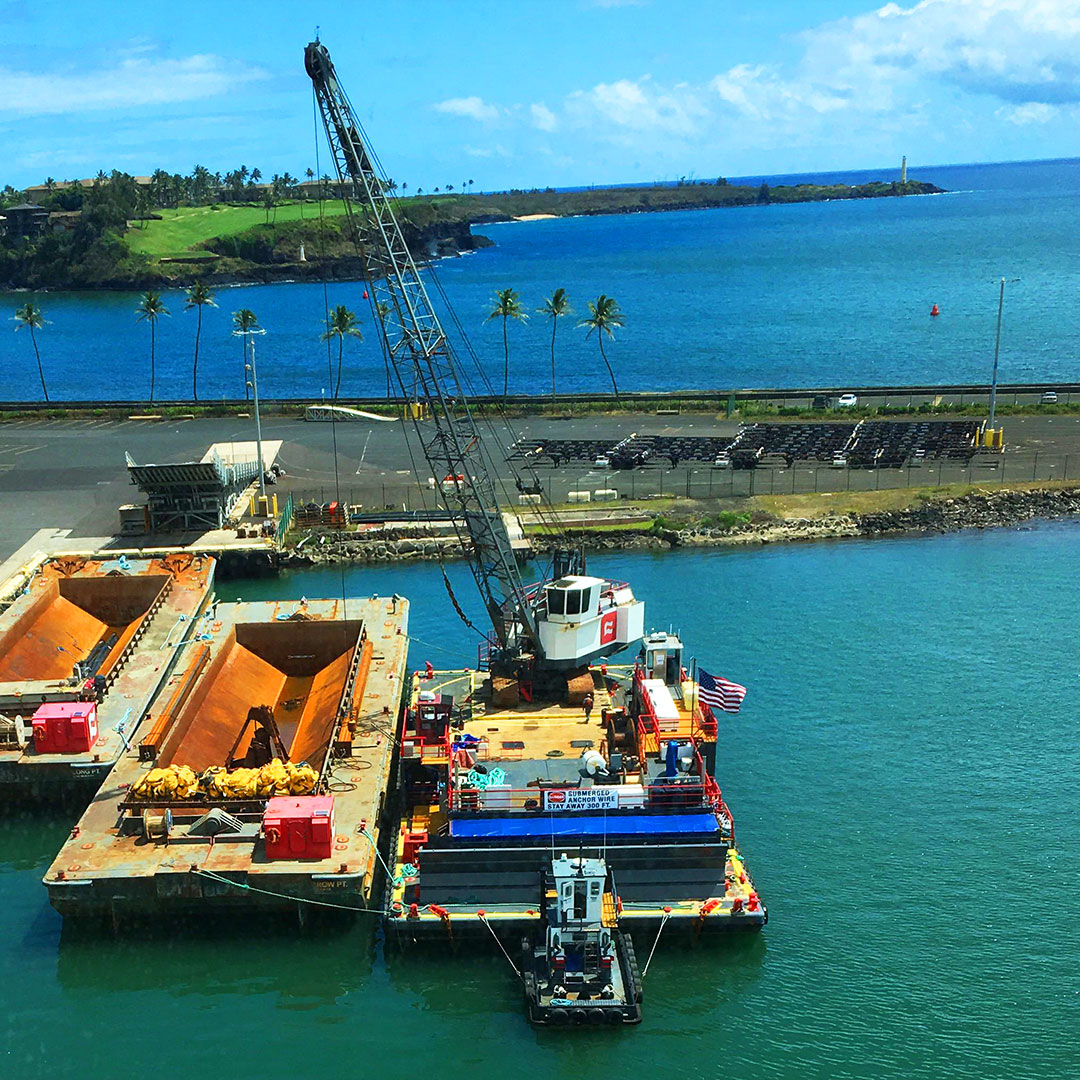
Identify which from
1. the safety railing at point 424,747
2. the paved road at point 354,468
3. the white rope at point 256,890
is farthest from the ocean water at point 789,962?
the paved road at point 354,468

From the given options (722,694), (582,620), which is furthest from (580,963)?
(582,620)

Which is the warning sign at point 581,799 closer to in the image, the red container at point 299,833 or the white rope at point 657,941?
the white rope at point 657,941

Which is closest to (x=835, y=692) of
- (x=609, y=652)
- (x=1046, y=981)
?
(x=609, y=652)

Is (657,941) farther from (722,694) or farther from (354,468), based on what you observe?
→ (354,468)

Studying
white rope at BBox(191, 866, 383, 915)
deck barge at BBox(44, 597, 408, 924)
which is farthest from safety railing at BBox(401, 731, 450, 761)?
white rope at BBox(191, 866, 383, 915)

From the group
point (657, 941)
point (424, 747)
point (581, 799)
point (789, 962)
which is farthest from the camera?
point (424, 747)

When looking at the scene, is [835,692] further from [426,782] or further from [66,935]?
[66,935]
